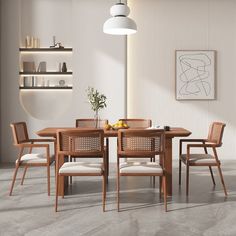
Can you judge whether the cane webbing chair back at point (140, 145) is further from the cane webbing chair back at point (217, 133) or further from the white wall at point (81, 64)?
the white wall at point (81, 64)

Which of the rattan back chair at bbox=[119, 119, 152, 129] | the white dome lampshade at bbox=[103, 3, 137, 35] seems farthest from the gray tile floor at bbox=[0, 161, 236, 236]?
the white dome lampshade at bbox=[103, 3, 137, 35]

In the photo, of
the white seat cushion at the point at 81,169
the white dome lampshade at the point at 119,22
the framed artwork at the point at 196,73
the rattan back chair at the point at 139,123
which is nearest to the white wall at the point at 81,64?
the framed artwork at the point at 196,73

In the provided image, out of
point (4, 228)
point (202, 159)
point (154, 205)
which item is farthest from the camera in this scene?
point (202, 159)

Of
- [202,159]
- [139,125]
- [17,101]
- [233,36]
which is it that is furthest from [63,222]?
[233,36]

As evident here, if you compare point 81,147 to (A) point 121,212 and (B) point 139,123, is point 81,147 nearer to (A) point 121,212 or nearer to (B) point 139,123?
(A) point 121,212

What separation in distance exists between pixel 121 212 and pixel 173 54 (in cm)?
419

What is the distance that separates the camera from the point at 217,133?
461 cm

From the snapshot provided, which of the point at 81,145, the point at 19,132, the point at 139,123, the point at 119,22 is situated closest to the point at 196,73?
the point at 139,123

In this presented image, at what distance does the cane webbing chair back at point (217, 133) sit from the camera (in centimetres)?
446

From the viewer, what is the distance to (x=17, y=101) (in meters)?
7.00

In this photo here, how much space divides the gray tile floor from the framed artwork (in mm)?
2382

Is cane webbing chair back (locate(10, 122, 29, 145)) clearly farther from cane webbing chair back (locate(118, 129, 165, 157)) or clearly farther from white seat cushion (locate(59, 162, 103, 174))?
cane webbing chair back (locate(118, 129, 165, 157))

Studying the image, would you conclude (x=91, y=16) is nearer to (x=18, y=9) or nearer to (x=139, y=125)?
(x=18, y=9)

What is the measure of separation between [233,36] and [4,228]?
555cm
